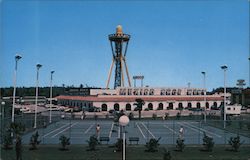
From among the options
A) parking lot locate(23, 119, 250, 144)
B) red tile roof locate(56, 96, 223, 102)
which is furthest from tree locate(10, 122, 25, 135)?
red tile roof locate(56, 96, 223, 102)

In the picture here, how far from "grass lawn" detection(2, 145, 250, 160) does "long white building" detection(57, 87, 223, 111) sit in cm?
4540

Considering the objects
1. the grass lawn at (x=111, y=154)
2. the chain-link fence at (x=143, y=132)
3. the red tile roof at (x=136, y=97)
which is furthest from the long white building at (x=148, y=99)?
the grass lawn at (x=111, y=154)

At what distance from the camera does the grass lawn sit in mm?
17422

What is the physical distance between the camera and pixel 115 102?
221 ft

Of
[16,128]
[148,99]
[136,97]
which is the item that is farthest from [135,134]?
[148,99]

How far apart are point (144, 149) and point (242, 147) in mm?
7408

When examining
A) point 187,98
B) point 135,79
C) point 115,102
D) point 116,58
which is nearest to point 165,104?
point 187,98

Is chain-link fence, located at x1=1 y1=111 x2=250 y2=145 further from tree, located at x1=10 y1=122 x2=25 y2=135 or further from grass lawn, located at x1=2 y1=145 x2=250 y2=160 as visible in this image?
tree, located at x1=10 y1=122 x2=25 y2=135

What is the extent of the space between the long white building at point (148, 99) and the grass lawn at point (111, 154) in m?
45.4

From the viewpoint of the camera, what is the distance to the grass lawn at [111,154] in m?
17.4

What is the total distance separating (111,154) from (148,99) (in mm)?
52366

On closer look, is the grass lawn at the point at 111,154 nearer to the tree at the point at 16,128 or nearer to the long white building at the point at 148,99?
the tree at the point at 16,128

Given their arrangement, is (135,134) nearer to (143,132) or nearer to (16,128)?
(143,132)

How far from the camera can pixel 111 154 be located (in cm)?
1864
